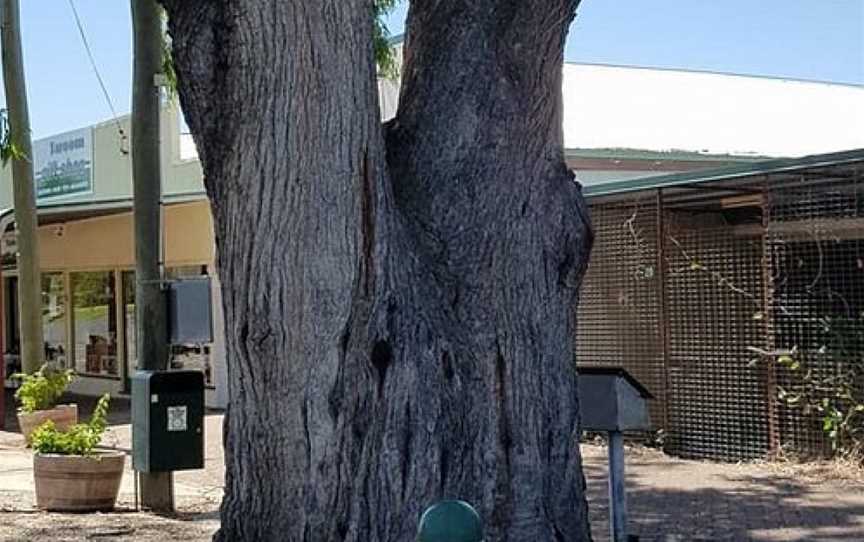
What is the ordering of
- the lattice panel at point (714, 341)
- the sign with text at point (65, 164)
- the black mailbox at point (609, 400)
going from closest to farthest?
the black mailbox at point (609, 400)
the lattice panel at point (714, 341)
the sign with text at point (65, 164)

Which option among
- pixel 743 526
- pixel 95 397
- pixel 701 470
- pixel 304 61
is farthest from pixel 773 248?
pixel 95 397

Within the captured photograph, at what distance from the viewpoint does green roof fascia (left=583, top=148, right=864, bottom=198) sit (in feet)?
36.1

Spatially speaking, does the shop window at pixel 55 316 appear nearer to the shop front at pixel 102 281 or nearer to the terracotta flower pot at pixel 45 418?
the shop front at pixel 102 281

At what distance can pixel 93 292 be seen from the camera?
2461cm

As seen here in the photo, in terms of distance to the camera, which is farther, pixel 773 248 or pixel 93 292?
pixel 93 292

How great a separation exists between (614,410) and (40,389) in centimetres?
1108

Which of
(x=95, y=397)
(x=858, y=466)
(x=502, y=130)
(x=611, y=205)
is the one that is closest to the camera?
(x=502, y=130)

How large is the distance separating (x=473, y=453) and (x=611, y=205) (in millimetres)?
9442

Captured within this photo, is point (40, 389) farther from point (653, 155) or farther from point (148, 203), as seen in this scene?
point (653, 155)

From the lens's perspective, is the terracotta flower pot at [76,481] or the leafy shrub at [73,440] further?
the leafy shrub at [73,440]

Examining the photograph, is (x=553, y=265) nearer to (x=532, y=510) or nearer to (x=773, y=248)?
(x=532, y=510)

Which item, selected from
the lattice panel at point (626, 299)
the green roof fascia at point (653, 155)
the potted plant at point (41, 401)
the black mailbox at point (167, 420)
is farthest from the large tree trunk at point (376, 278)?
the green roof fascia at point (653, 155)

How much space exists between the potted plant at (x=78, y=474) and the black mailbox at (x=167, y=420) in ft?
1.19

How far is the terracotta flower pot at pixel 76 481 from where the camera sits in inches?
407
